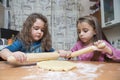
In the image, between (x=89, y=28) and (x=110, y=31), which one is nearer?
(x=89, y=28)

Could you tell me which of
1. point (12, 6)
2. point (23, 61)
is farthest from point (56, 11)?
point (23, 61)

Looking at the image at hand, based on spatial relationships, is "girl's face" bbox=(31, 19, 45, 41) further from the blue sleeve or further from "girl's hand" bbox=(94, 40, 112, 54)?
"girl's hand" bbox=(94, 40, 112, 54)

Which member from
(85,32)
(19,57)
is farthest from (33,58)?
(85,32)

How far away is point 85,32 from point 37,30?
0.31 m

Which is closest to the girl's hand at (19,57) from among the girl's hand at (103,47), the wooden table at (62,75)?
the wooden table at (62,75)

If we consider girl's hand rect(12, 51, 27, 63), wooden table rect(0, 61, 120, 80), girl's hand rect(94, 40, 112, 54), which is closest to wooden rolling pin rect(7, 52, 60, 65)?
girl's hand rect(12, 51, 27, 63)

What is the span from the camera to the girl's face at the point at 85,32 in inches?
44.7

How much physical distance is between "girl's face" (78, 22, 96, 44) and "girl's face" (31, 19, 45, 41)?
25cm

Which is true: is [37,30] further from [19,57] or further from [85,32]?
[19,57]

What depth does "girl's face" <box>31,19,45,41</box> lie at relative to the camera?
114 cm

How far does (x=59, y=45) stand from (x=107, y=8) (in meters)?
0.80

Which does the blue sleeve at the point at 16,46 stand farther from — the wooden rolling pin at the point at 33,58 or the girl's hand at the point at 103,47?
the girl's hand at the point at 103,47

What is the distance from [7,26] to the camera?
2240 mm

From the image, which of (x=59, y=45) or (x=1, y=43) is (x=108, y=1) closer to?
(x=59, y=45)
